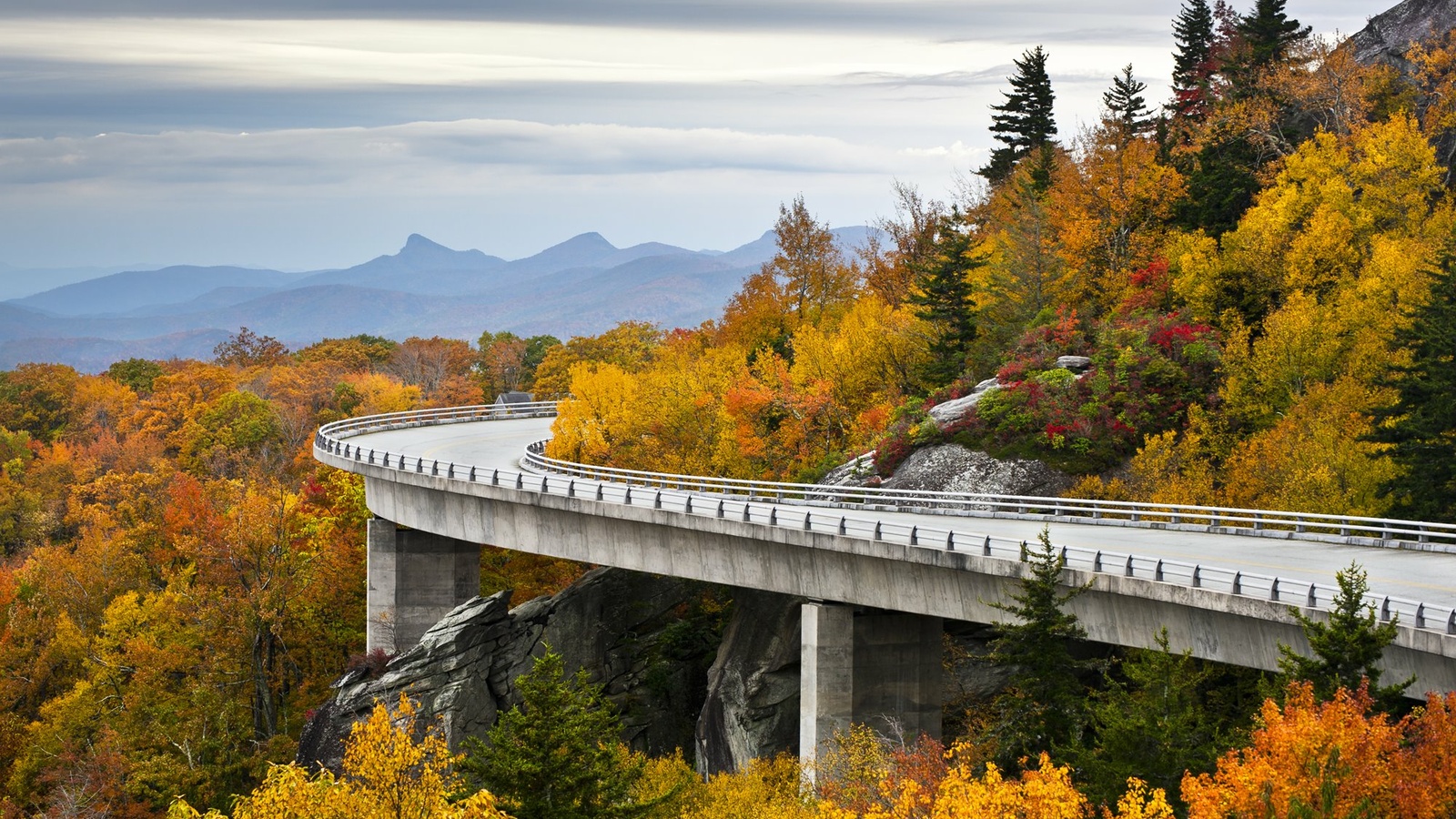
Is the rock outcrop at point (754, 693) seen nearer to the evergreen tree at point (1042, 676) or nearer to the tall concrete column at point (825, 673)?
the tall concrete column at point (825, 673)

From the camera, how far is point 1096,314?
232 feet

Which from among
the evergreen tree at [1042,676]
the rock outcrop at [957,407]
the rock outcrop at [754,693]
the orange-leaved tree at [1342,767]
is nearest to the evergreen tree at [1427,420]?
the rock outcrop at [957,407]

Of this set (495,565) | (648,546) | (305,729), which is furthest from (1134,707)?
(495,565)

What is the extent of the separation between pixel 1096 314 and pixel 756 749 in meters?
32.0

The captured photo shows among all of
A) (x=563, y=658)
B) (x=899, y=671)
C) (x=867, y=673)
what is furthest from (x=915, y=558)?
(x=563, y=658)

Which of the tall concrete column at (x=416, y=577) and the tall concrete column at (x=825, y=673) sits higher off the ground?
the tall concrete column at (x=825, y=673)

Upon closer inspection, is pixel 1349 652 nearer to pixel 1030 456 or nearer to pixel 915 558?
pixel 915 558

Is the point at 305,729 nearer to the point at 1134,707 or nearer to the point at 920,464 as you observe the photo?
the point at 920,464

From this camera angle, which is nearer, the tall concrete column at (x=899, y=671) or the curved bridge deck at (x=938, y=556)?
the curved bridge deck at (x=938, y=556)

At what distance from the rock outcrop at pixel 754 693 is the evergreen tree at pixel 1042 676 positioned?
13.5 metres

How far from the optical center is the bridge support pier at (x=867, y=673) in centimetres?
4200

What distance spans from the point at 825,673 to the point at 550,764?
1066 centimetres

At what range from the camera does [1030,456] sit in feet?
179

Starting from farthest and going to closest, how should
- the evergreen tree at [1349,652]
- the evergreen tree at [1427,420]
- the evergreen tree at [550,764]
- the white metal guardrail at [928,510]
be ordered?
the evergreen tree at [1427,420]
the evergreen tree at [550,764]
the white metal guardrail at [928,510]
the evergreen tree at [1349,652]
